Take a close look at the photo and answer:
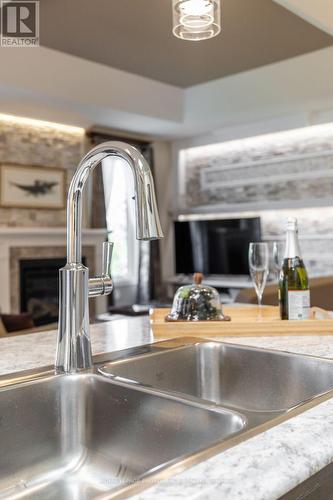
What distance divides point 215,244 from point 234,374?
537cm

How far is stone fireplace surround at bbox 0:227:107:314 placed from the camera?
17.6 feet

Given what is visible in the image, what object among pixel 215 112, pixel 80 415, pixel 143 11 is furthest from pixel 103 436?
pixel 215 112

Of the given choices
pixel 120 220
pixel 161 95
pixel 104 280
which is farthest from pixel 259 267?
pixel 120 220

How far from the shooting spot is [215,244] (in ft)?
21.4

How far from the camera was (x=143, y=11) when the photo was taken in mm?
3992

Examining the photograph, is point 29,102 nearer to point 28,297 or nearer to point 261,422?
point 28,297

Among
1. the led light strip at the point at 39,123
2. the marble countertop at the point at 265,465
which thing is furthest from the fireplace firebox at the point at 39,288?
the marble countertop at the point at 265,465

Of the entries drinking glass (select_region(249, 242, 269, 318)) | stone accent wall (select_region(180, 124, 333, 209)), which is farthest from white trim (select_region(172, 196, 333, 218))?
drinking glass (select_region(249, 242, 269, 318))

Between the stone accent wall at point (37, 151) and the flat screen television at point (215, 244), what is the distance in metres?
1.72

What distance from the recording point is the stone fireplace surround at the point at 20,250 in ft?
17.6

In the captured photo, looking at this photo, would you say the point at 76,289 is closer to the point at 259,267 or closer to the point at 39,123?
the point at 259,267

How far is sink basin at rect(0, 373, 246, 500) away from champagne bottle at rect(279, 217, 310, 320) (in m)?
0.67

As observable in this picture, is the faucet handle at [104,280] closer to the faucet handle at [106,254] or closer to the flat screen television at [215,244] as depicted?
the faucet handle at [106,254]

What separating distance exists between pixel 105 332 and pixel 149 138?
18.7 feet
